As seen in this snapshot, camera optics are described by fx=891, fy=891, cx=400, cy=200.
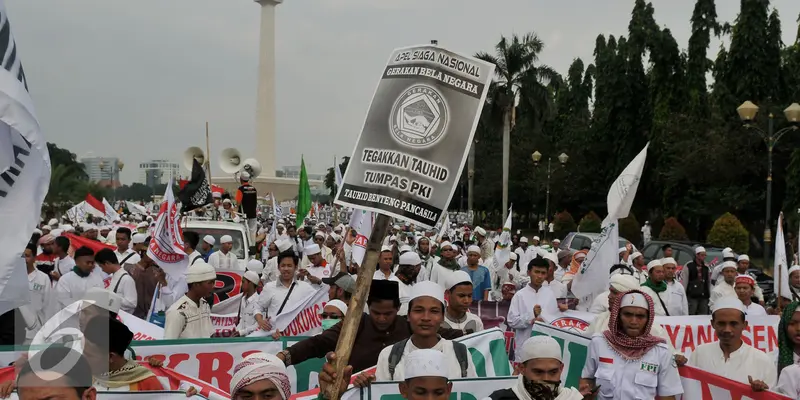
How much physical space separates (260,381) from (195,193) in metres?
12.3

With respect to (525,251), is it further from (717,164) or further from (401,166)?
(717,164)

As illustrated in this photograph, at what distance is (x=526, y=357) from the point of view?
4258 mm

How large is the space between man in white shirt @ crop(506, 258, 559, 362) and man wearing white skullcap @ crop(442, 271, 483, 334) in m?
2.17

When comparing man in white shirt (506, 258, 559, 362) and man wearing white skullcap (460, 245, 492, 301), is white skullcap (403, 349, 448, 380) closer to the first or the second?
man in white shirt (506, 258, 559, 362)

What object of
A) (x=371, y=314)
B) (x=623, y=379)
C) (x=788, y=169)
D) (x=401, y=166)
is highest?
(x=788, y=169)

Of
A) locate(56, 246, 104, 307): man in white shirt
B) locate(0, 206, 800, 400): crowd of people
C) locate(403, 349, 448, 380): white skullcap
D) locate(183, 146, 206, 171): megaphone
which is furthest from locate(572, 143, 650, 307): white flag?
locate(183, 146, 206, 171): megaphone

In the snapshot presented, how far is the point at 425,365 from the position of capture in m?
3.86

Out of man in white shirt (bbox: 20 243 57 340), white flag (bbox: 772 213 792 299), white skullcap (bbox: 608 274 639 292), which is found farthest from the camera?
white flag (bbox: 772 213 792 299)

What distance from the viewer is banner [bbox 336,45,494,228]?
418cm

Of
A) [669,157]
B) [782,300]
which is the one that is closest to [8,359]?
[782,300]

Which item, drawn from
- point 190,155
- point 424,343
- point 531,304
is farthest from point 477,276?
point 190,155

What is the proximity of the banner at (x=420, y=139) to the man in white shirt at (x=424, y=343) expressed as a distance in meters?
0.74

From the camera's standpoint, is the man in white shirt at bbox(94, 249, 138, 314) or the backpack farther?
the man in white shirt at bbox(94, 249, 138, 314)

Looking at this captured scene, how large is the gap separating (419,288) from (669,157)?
137 feet
